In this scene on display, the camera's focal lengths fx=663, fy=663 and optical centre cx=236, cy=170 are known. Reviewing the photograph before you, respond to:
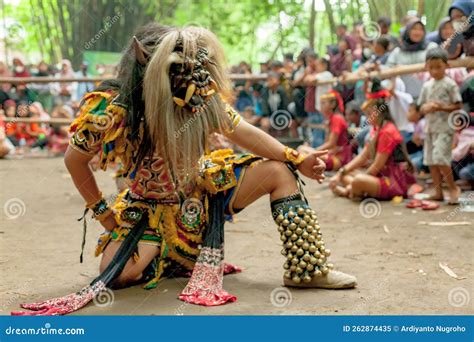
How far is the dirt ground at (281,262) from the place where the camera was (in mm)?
2900

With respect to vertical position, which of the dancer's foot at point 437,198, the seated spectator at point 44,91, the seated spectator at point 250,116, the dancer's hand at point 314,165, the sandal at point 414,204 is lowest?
the sandal at point 414,204

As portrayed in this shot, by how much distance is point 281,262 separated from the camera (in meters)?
3.81

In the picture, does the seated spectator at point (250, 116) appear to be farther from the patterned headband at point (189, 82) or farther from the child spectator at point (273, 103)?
the patterned headband at point (189, 82)

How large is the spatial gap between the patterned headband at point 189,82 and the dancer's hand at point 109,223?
2.20 ft

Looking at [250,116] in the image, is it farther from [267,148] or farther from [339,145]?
[267,148]

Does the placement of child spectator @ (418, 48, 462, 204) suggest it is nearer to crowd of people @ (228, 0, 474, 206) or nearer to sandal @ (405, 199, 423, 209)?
crowd of people @ (228, 0, 474, 206)

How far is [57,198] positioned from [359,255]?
3707mm

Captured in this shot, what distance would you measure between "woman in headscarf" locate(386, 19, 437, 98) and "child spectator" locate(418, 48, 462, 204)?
1557 millimetres

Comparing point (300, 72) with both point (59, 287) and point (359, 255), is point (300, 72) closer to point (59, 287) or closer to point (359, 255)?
point (359, 255)

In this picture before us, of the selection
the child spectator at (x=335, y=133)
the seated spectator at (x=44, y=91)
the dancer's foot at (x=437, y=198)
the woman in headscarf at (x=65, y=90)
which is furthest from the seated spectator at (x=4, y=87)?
the dancer's foot at (x=437, y=198)

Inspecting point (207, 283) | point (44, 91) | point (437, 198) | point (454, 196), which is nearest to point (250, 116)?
point (44, 91)

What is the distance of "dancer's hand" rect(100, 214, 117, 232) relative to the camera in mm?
3159

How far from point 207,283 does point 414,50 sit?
17.2 feet

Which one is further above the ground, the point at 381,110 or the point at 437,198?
the point at 381,110
